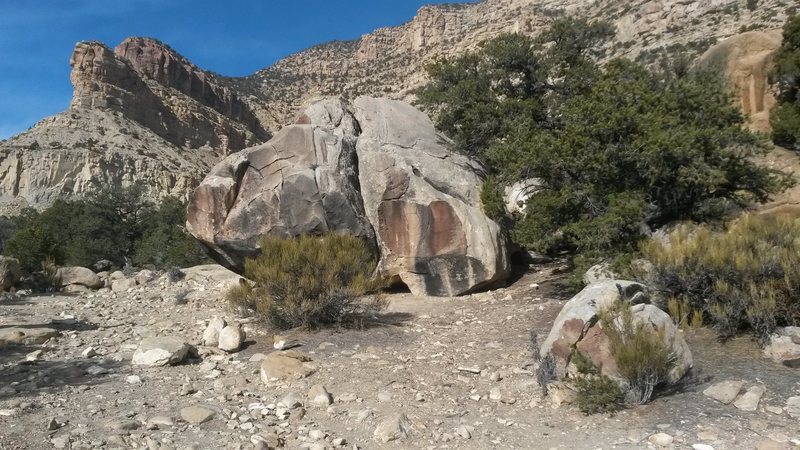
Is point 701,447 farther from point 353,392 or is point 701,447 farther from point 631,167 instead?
point 631,167

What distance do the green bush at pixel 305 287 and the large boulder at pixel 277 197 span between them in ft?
5.78

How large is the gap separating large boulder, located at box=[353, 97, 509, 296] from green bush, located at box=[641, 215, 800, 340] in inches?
139

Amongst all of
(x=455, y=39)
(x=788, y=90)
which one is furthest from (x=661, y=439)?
(x=455, y=39)

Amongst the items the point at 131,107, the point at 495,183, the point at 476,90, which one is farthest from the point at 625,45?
the point at 131,107

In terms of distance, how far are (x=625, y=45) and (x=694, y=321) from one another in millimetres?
42821

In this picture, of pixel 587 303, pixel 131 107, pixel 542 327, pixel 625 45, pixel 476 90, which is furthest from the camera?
pixel 131 107

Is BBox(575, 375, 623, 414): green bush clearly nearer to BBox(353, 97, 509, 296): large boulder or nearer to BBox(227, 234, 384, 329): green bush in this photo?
BBox(227, 234, 384, 329): green bush

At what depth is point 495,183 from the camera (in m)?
11.4

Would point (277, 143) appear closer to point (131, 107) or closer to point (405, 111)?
point (405, 111)

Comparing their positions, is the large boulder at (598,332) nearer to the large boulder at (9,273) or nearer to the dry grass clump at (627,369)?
the dry grass clump at (627,369)

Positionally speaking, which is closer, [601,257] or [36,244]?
[601,257]

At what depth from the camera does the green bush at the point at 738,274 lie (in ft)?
21.5

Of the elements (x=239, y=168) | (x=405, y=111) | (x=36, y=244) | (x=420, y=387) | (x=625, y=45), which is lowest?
(x=420, y=387)

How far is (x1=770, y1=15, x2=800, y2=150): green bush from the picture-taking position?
14.3 meters
